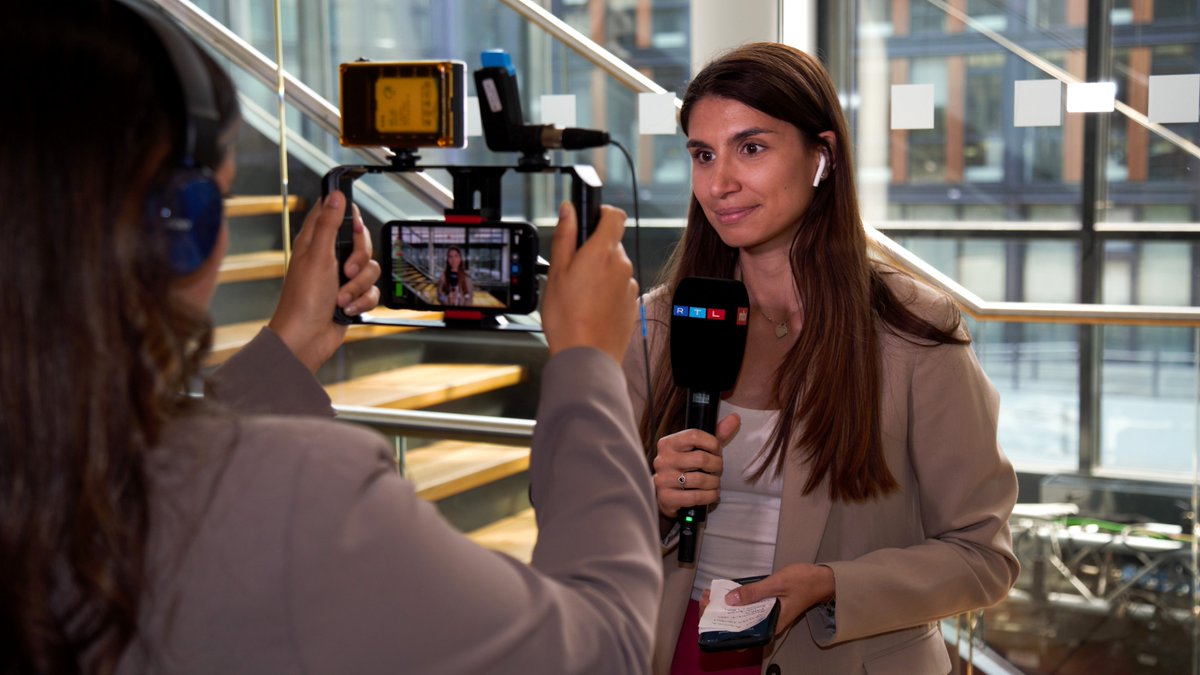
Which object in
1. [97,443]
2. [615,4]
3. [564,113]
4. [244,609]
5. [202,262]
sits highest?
[615,4]

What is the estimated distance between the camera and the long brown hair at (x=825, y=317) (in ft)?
4.96

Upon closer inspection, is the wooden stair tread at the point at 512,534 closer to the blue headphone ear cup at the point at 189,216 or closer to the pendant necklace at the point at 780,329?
the pendant necklace at the point at 780,329

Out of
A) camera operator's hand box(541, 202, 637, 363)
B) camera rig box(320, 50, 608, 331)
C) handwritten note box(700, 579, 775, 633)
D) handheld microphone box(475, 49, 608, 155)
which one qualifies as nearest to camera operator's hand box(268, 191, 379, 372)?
camera rig box(320, 50, 608, 331)

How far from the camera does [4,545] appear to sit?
2.12 ft

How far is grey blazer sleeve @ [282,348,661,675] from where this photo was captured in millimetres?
689

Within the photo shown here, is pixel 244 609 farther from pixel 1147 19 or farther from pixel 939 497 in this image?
pixel 1147 19

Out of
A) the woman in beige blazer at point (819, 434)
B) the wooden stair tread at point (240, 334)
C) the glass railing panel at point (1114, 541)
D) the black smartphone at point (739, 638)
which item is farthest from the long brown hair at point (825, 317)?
the wooden stair tread at point (240, 334)

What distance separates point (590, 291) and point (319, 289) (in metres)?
0.36

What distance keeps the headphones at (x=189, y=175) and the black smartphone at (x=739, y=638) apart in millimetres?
820

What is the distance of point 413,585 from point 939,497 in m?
0.99

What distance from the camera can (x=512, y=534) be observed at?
3.20 m

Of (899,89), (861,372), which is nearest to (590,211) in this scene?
(861,372)

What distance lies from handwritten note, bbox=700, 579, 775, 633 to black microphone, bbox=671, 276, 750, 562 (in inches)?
2.5

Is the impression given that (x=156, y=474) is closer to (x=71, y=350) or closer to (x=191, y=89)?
(x=71, y=350)
